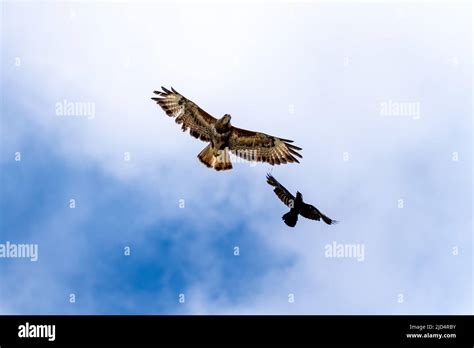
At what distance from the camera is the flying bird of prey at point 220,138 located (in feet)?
63.2

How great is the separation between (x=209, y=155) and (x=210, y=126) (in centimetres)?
72

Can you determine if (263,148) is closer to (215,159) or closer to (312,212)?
(215,159)

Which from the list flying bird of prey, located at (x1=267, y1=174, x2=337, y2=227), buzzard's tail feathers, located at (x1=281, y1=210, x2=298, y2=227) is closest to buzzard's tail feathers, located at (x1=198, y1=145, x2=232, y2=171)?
flying bird of prey, located at (x1=267, y1=174, x2=337, y2=227)

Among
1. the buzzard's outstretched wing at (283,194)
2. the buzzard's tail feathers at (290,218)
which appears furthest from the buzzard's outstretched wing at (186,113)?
the buzzard's tail feathers at (290,218)

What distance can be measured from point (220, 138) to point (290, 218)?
105 inches

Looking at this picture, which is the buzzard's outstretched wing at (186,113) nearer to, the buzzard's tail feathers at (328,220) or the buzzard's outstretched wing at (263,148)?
the buzzard's outstretched wing at (263,148)

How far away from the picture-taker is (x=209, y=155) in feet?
64.0

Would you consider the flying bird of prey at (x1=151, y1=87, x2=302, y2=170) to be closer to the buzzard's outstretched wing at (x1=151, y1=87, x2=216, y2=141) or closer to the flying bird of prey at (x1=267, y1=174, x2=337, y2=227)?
the buzzard's outstretched wing at (x1=151, y1=87, x2=216, y2=141)

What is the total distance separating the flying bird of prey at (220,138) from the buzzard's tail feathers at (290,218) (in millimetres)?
1941

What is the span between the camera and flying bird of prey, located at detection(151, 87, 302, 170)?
19250 mm
